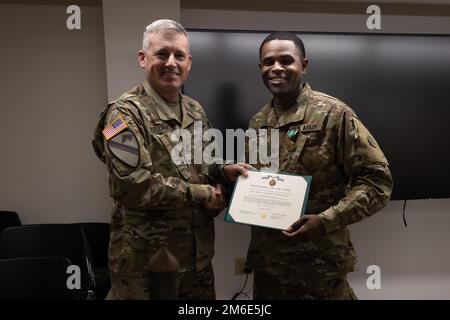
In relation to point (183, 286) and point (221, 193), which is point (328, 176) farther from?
point (183, 286)

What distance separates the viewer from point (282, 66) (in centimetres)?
143

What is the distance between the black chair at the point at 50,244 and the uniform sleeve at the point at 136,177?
0.98 metres

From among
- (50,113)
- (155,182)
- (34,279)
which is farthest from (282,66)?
(50,113)

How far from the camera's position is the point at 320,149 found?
4.63ft

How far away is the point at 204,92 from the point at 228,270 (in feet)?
4.26

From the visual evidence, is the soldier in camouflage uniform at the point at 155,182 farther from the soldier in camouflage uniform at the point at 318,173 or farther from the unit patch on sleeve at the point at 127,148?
the soldier in camouflage uniform at the point at 318,173

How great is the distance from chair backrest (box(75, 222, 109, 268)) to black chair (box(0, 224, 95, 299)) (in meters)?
0.32

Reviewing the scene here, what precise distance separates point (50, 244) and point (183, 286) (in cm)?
111

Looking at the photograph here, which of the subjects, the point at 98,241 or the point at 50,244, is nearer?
the point at 50,244

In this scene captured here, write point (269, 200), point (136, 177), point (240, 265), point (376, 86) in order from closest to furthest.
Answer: point (136, 177)
point (269, 200)
point (376, 86)
point (240, 265)

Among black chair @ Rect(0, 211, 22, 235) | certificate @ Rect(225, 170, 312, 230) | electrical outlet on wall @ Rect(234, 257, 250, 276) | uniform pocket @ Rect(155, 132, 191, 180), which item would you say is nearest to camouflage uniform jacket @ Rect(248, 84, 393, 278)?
certificate @ Rect(225, 170, 312, 230)

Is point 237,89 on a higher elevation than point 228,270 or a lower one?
higher
